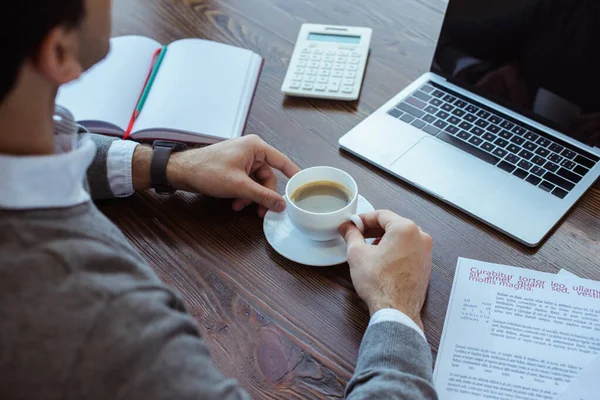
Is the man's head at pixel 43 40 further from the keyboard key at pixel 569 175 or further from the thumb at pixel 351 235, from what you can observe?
the keyboard key at pixel 569 175

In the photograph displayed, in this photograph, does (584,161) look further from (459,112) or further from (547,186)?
(459,112)

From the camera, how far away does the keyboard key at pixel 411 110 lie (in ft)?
3.54

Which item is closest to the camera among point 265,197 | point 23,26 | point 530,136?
point 23,26

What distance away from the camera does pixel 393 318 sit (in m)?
0.74

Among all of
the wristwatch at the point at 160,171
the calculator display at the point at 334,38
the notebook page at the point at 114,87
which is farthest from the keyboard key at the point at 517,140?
the notebook page at the point at 114,87

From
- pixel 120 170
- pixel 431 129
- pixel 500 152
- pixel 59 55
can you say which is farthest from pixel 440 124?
pixel 59 55

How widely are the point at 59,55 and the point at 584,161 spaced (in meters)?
0.83

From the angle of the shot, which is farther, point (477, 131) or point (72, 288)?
point (477, 131)

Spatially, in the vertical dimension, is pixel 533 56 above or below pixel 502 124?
above

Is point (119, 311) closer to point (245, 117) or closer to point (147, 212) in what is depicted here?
point (147, 212)

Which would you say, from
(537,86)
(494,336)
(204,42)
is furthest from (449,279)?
(204,42)

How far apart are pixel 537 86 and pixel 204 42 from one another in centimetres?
68

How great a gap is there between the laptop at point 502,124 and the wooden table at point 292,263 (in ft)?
0.09

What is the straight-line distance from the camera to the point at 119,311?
574 mm
